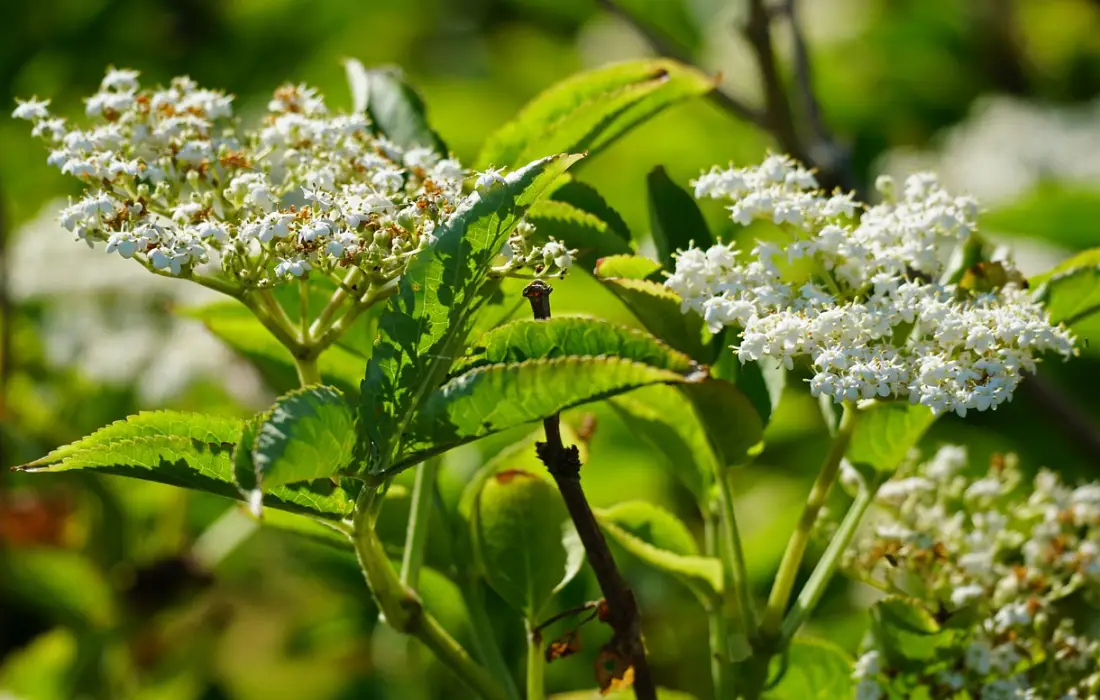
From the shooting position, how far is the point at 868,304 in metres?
0.95

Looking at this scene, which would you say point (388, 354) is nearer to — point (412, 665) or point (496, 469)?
point (496, 469)

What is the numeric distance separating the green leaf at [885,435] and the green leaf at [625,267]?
0.25 metres

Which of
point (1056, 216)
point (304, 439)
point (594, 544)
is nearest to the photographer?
point (304, 439)

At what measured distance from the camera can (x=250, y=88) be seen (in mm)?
4070

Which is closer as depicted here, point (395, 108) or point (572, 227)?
point (572, 227)

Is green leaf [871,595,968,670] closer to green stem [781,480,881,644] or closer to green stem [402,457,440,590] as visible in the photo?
green stem [781,480,881,644]

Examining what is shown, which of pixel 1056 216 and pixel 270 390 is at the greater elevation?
pixel 1056 216

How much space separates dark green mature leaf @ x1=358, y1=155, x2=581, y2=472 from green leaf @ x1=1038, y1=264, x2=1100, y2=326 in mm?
476

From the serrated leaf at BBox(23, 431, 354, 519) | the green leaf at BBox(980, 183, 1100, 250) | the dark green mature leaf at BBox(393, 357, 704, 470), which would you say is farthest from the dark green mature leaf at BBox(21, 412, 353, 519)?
the green leaf at BBox(980, 183, 1100, 250)

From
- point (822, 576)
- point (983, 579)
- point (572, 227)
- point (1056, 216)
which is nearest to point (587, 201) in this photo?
point (572, 227)

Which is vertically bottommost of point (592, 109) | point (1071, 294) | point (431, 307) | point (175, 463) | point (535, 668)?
point (535, 668)

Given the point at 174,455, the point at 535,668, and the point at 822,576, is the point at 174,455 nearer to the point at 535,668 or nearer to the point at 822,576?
the point at 535,668

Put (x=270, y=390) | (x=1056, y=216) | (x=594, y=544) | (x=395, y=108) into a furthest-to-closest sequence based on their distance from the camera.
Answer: (x=270, y=390)
(x=1056, y=216)
(x=395, y=108)
(x=594, y=544)

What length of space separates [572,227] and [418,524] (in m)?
0.28
